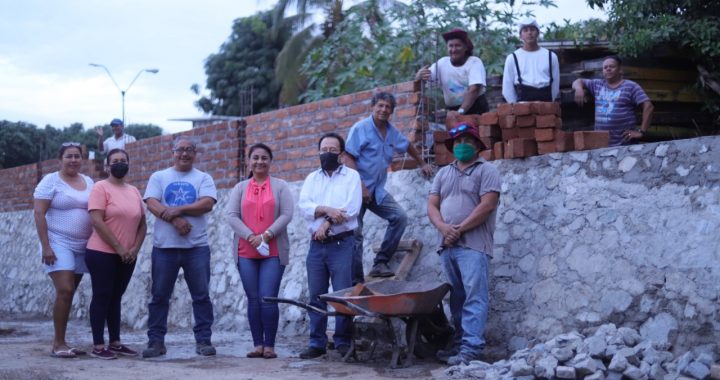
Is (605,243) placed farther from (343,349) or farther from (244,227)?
(244,227)

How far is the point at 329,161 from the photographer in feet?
25.2

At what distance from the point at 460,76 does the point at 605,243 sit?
2623mm

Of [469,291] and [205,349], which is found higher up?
[469,291]

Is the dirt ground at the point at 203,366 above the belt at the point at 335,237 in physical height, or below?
below

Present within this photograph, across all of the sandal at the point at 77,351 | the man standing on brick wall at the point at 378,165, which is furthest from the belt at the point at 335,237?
the sandal at the point at 77,351

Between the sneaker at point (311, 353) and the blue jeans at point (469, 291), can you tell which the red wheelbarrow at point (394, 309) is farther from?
the sneaker at point (311, 353)

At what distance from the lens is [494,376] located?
6293 millimetres

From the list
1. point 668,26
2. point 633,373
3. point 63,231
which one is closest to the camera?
point 633,373

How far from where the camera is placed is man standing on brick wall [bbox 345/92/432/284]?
8.04 m

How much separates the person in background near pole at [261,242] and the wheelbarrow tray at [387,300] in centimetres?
82

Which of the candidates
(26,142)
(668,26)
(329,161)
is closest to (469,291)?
(329,161)

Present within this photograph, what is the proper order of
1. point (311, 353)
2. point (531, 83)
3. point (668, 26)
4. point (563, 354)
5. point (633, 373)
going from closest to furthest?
1. point (633, 373)
2. point (563, 354)
3. point (311, 353)
4. point (531, 83)
5. point (668, 26)

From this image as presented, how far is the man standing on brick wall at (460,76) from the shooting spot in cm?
868

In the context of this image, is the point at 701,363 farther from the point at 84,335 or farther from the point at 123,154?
the point at 84,335
